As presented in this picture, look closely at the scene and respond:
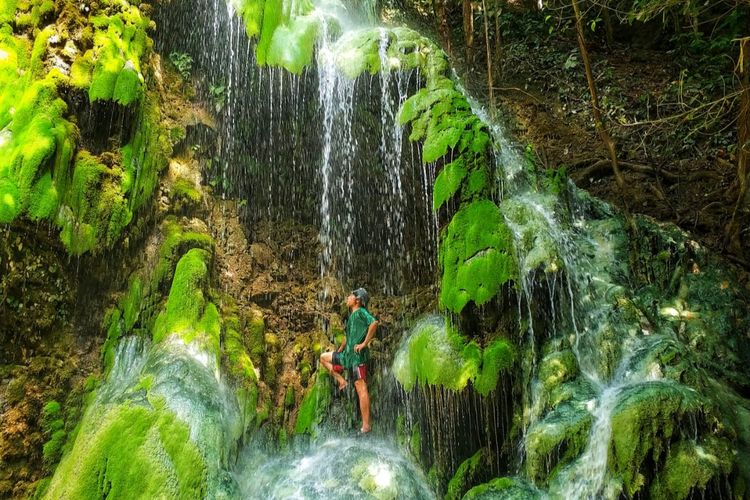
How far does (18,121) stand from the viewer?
6.61 m

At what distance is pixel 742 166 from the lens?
791cm

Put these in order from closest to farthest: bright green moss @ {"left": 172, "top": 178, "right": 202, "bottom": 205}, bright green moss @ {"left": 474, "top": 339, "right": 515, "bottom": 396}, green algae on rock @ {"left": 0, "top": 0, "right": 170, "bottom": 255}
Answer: bright green moss @ {"left": 474, "top": 339, "right": 515, "bottom": 396} < green algae on rock @ {"left": 0, "top": 0, "right": 170, "bottom": 255} < bright green moss @ {"left": 172, "top": 178, "right": 202, "bottom": 205}

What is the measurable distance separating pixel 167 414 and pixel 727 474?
18.4 ft

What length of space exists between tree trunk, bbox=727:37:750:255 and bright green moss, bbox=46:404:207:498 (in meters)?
8.30

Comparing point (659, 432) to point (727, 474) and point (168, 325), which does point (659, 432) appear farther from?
point (168, 325)

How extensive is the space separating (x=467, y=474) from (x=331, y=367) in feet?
7.81

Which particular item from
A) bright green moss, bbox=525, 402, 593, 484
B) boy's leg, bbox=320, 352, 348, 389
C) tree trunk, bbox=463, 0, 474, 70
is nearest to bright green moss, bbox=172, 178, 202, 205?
boy's leg, bbox=320, 352, 348, 389

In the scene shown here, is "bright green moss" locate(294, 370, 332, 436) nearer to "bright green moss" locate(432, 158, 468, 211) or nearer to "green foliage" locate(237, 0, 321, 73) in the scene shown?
"bright green moss" locate(432, 158, 468, 211)

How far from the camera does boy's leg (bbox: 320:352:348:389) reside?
293 inches

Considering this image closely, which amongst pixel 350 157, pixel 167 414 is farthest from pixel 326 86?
pixel 167 414

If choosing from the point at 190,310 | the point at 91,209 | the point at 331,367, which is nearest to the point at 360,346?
the point at 331,367

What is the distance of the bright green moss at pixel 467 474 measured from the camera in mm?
6066

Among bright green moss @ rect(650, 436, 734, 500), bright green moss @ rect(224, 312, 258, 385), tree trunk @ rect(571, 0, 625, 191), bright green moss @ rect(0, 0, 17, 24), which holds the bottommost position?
bright green moss @ rect(650, 436, 734, 500)

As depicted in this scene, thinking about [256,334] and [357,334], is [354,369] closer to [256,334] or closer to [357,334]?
[357,334]
